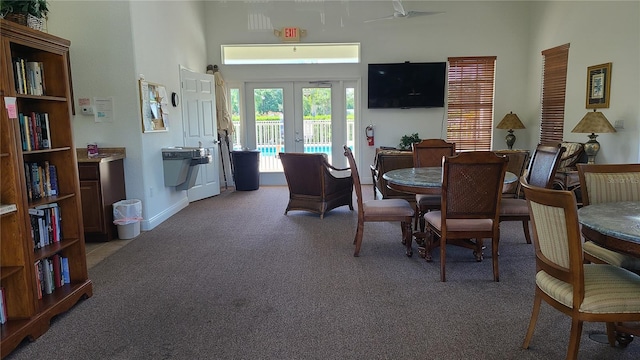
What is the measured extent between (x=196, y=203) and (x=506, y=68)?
6.03 metres

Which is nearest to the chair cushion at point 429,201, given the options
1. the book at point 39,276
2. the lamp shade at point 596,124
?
the lamp shade at point 596,124

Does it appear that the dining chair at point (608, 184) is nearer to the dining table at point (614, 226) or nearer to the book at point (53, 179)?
the dining table at point (614, 226)

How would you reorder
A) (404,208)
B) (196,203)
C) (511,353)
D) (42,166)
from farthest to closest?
1. (196,203)
2. (404,208)
3. (42,166)
4. (511,353)

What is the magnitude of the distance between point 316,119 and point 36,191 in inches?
223

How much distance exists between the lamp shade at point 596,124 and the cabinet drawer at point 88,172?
577cm

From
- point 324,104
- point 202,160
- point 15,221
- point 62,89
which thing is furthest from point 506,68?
point 15,221

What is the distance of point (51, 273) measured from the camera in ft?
9.33

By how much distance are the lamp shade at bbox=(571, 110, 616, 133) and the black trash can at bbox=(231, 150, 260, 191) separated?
16.5 ft

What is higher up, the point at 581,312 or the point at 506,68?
the point at 506,68

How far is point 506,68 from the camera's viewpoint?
24.9ft

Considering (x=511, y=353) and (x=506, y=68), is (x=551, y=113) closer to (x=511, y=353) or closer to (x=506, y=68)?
(x=506, y=68)

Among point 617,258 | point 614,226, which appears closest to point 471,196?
point 617,258

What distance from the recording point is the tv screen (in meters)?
7.54

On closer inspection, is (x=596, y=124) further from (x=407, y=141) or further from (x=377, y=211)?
(x=377, y=211)
